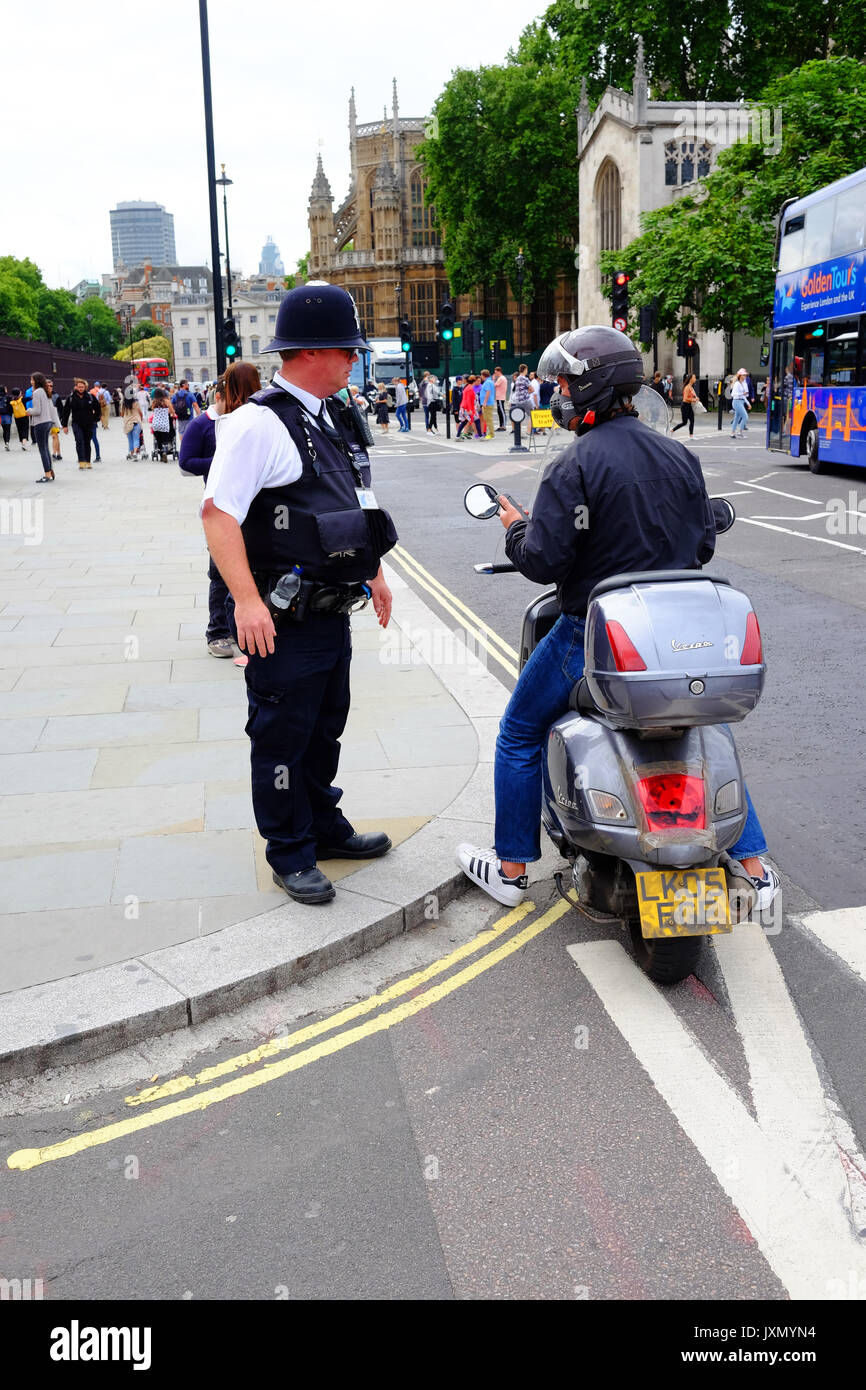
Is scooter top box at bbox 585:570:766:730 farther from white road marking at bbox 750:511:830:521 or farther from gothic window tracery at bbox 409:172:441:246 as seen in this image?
gothic window tracery at bbox 409:172:441:246

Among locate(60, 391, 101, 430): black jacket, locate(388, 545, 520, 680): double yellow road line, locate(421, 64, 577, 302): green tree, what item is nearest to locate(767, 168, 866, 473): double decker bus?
locate(388, 545, 520, 680): double yellow road line

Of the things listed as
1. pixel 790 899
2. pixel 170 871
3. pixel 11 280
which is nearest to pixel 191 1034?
pixel 170 871

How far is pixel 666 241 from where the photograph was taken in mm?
34594

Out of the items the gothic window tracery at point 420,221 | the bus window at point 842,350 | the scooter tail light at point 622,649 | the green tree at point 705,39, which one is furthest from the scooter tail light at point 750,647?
the gothic window tracery at point 420,221

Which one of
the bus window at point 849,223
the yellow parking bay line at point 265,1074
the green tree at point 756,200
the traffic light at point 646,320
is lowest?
the yellow parking bay line at point 265,1074

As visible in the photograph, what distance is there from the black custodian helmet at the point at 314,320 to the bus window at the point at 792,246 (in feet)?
59.9

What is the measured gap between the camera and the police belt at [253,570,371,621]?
3.88m

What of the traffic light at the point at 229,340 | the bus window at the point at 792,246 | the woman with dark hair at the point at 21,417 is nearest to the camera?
the bus window at the point at 792,246

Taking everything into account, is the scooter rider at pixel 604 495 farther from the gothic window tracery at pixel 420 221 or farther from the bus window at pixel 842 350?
the gothic window tracery at pixel 420 221

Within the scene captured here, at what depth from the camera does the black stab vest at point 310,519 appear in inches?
150

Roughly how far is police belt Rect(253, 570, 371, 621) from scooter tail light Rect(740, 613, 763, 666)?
1.26m

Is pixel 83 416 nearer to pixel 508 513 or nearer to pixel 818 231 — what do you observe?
pixel 818 231

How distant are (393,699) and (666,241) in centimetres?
3113
